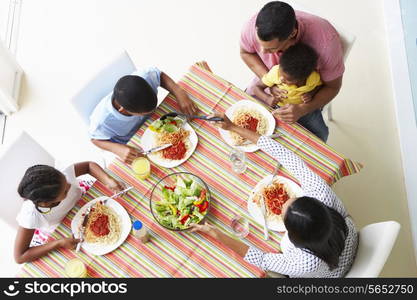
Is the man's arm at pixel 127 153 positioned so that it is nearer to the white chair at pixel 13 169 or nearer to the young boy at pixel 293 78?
the white chair at pixel 13 169

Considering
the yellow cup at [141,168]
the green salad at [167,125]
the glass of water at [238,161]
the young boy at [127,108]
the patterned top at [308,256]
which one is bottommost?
the patterned top at [308,256]

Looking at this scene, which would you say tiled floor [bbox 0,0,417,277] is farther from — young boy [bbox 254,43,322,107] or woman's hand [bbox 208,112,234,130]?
woman's hand [bbox 208,112,234,130]

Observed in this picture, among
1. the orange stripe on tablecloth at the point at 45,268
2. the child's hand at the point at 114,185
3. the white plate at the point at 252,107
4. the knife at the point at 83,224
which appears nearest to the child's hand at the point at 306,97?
the white plate at the point at 252,107

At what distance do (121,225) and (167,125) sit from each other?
1.65 ft

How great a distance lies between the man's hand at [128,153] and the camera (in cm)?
178

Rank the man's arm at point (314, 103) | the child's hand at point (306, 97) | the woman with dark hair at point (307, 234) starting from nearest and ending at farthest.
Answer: the woman with dark hair at point (307, 234) < the man's arm at point (314, 103) < the child's hand at point (306, 97)

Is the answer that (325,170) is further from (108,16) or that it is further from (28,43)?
(28,43)

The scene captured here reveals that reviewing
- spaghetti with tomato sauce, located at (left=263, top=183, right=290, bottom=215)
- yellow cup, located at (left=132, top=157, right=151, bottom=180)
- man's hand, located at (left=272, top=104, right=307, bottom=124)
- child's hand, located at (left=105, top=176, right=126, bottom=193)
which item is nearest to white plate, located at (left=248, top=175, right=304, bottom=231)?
spaghetti with tomato sauce, located at (left=263, top=183, right=290, bottom=215)

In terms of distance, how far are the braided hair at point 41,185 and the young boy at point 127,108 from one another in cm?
31

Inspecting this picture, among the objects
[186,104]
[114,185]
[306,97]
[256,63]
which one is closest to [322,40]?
[306,97]

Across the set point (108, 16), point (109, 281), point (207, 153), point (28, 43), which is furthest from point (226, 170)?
point (28, 43)

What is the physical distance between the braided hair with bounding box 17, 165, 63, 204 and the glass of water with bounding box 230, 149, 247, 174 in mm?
747

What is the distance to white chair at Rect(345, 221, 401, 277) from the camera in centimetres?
145

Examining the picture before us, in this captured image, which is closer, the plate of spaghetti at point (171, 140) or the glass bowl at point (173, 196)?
the glass bowl at point (173, 196)
